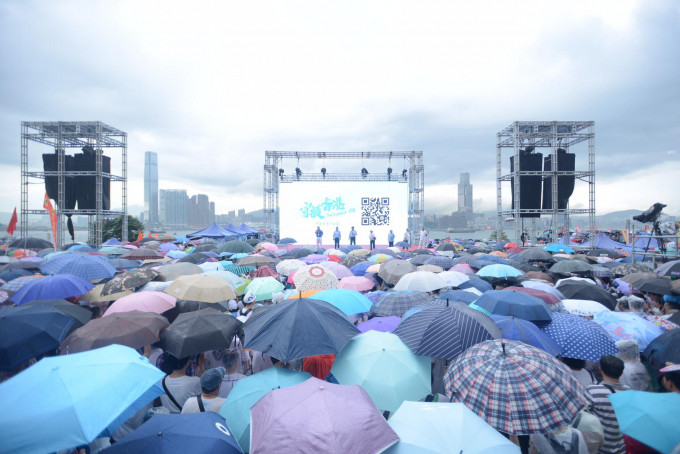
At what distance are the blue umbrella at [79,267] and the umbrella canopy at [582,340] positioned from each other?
288 inches

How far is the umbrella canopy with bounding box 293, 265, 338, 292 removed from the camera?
6.42 metres

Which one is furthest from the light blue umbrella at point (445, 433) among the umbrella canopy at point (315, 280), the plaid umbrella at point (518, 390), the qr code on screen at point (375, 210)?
the qr code on screen at point (375, 210)

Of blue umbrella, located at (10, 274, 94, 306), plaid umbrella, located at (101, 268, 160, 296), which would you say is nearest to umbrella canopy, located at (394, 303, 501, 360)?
plaid umbrella, located at (101, 268, 160, 296)

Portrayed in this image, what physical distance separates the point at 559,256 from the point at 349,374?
9.47 m

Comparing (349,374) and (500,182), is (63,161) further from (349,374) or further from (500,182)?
(500,182)

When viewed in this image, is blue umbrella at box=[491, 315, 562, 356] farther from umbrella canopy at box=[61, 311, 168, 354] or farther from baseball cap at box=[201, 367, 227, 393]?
umbrella canopy at box=[61, 311, 168, 354]

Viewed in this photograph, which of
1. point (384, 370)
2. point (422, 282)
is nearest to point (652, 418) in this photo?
point (384, 370)

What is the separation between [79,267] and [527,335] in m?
7.30

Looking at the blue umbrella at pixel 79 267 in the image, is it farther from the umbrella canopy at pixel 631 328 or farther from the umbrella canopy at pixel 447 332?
the umbrella canopy at pixel 631 328

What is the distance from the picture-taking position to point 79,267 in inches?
260

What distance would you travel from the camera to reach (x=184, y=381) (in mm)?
3309

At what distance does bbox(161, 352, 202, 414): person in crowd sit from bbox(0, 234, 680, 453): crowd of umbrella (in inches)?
6.3

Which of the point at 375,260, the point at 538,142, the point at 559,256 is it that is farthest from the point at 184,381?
the point at 538,142

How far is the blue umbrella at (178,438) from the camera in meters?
1.93
